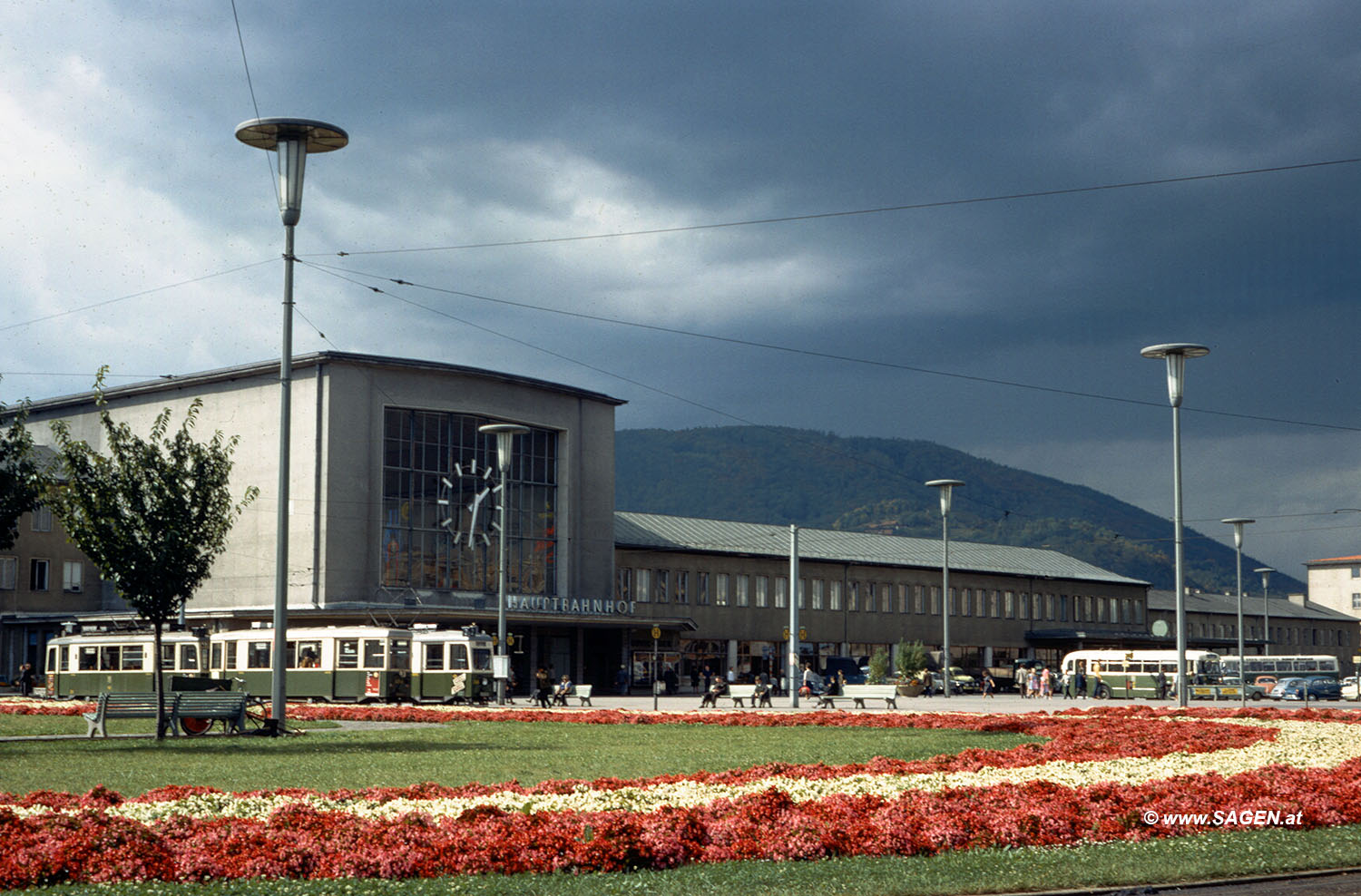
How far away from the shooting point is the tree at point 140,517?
27172 mm

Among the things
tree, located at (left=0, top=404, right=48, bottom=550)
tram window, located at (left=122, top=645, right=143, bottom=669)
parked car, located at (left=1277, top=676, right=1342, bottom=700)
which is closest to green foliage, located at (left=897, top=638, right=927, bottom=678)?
parked car, located at (left=1277, top=676, right=1342, bottom=700)

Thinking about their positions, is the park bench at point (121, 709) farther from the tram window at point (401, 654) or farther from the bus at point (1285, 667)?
the bus at point (1285, 667)

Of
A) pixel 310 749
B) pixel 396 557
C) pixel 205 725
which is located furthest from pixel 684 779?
pixel 396 557

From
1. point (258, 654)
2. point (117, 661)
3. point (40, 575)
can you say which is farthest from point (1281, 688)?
point (40, 575)

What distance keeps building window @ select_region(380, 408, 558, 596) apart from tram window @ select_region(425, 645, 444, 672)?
18.9 m

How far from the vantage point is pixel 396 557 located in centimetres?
7356

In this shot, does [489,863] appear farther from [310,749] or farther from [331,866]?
[310,749]

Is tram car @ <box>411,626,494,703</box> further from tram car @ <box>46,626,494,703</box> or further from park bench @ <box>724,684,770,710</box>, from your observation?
park bench @ <box>724,684,770,710</box>

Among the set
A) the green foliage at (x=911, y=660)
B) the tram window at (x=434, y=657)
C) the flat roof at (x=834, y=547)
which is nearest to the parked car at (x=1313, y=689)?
the green foliage at (x=911, y=660)

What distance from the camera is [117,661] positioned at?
189 ft

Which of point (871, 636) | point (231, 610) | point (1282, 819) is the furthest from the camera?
point (871, 636)

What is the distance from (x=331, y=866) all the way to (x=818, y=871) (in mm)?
3378

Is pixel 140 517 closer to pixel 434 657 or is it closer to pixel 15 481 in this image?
pixel 15 481

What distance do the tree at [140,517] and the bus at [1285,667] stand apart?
67091 mm
